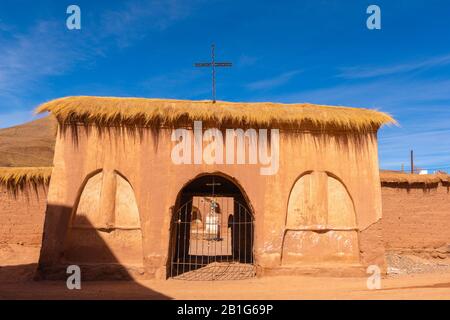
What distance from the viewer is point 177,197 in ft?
31.0

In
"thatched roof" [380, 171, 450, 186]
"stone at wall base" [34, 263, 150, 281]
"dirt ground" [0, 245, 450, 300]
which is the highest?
"thatched roof" [380, 171, 450, 186]

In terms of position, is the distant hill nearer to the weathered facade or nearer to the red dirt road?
the weathered facade

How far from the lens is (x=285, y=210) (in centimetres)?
963

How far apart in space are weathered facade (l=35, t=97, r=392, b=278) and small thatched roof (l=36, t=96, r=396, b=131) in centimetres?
6

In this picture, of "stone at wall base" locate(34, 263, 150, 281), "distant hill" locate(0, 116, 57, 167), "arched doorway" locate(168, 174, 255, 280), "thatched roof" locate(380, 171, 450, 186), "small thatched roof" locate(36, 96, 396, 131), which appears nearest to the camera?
"stone at wall base" locate(34, 263, 150, 281)

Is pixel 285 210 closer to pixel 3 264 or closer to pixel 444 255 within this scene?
pixel 444 255

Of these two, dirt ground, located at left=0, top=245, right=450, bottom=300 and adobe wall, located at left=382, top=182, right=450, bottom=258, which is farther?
adobe wall, located at left=382, top=182, right=450, bottom=258

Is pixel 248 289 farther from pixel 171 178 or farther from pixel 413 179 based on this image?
pixel 413 179

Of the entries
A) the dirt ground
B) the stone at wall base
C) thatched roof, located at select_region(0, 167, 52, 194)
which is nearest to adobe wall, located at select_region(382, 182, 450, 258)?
the dirt ground

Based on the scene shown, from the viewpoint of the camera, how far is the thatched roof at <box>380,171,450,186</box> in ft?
41.7

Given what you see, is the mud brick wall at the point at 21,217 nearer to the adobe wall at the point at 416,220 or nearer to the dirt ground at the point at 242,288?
the dirt ground at the point at 242,288

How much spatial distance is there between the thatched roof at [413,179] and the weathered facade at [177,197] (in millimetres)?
2958

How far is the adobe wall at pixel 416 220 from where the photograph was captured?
12.7 m

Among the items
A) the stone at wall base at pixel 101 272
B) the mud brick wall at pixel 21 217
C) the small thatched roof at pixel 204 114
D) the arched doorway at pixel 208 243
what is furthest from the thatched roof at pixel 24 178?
the arched doorway at pixel 208 243
